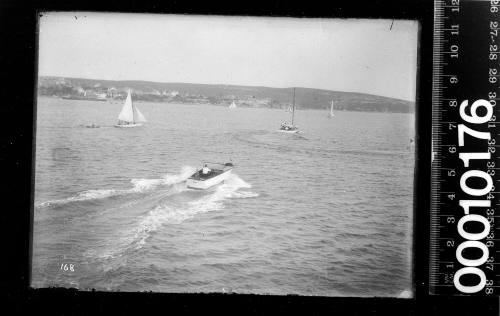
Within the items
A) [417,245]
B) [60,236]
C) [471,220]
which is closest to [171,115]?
[60,236]

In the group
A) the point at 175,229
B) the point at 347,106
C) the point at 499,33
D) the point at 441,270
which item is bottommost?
the point at 441,270

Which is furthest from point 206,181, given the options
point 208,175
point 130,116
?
point 130,116

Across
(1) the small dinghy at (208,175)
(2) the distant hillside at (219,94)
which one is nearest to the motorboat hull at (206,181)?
(1) the small dinghy at (208,175)

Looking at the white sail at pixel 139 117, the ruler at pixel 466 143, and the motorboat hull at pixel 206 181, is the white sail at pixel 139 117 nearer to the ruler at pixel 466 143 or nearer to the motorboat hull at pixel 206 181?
the motorboat hull at pixel 206 181

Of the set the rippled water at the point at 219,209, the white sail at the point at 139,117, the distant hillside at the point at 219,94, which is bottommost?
the rippled water at the point at 219,209

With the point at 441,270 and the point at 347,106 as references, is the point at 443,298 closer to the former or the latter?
the point at 441,270

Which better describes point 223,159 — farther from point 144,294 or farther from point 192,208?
point 144,294
